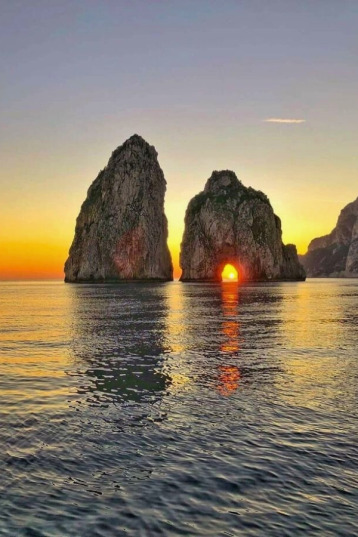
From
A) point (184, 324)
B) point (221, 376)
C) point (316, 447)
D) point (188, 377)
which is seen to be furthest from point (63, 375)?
point (184, 324)

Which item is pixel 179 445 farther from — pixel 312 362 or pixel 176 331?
pixel 176 331

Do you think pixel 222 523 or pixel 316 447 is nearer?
pixel 222 523

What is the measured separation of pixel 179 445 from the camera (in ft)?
45.6

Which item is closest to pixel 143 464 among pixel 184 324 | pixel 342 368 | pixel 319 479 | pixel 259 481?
pixel 259 481

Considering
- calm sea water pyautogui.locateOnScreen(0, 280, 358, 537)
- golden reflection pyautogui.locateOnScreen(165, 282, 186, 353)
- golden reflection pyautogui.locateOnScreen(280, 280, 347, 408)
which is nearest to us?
calm sea water pyautogui.locateOnScreen(0, 280, 358, 537)

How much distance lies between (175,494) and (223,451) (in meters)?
3.06

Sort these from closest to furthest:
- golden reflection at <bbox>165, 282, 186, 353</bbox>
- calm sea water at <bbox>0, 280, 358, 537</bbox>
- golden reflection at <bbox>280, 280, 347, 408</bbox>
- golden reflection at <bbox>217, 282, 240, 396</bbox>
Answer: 1. calm sea water at <bbox>0, 280, 358, 537</bbox>
2. golden reflection at <bbox>280, 280, 347, 408</bbox>
3. golden reflection at <bbox>217, 282, 240, 396</bbox>
4. golden reflection at <bbox>165, 282, 186, 353</bbox>

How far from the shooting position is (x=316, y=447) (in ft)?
44.7

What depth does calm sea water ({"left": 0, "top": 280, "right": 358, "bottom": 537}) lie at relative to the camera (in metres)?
9.66

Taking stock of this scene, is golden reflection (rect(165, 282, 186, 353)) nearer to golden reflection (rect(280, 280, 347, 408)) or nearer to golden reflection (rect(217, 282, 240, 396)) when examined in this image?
golden reflection (rect(217, 282, 240, 396))

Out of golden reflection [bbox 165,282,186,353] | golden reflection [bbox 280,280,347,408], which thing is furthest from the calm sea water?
golden reflection [bbox 165,282,186,353]

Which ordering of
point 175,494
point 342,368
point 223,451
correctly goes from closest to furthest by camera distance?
point 175,494
point 223,451
point 342,368

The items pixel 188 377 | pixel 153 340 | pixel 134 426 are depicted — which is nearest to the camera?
pixel 134 426

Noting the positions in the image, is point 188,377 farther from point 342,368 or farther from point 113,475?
point 113,475
